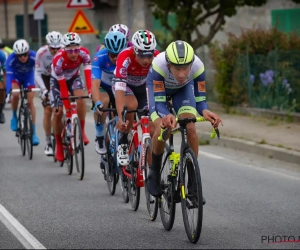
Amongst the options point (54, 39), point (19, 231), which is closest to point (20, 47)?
point (54, 39)

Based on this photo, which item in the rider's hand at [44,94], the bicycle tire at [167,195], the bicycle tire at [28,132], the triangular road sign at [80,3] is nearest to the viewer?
the bicycle tire at [167,195]

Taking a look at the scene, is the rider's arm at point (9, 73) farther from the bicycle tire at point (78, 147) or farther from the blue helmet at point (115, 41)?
the blue helmet at point (115, 41)

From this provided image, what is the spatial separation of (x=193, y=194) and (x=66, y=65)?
5.57 meters

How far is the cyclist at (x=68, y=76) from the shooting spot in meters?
13.2

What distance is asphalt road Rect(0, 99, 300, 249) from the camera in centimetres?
866

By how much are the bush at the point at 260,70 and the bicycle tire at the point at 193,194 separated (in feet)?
32.8

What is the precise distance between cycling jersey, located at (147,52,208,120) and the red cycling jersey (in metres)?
1.06

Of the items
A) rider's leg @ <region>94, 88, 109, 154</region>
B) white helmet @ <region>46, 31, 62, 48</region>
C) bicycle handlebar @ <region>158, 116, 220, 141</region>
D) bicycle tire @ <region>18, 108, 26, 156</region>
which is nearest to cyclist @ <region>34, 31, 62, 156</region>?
white helmet @ <region>46, 31, 62, 48</region>

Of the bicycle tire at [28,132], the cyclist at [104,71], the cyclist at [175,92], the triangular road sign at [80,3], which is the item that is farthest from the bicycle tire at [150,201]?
the triangular road sign at [80,3]

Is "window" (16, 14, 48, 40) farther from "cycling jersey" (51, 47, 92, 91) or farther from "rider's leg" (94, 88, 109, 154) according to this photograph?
"rider's leg" (94, 88, 109, 154)

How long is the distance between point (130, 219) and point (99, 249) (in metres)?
1.62

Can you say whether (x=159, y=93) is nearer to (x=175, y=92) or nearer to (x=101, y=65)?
(x=175, y=92)

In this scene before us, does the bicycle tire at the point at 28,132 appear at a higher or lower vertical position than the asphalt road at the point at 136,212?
higher

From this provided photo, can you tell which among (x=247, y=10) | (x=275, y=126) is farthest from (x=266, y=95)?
(x=247, y=10)
